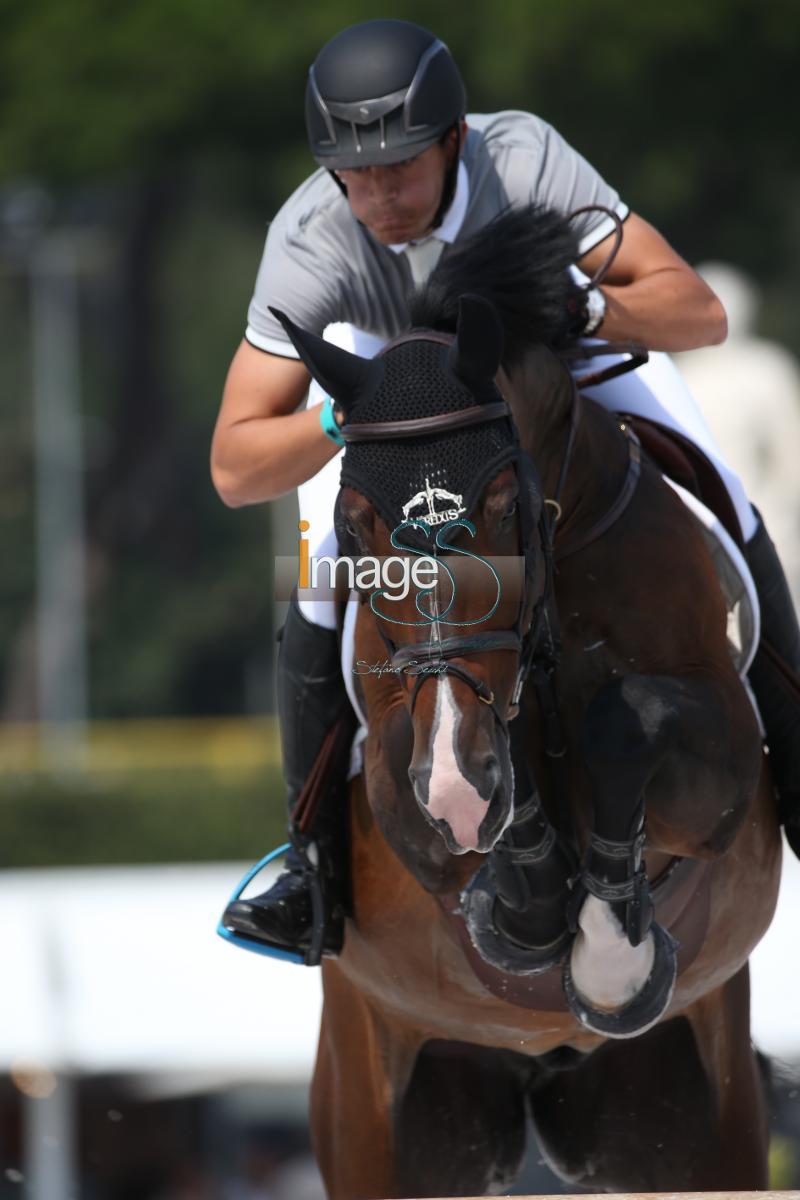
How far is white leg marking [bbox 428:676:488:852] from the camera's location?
8.80 feet

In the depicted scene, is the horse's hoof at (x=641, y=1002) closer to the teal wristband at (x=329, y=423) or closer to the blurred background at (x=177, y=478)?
the teal wristband at (x=329, y=423)

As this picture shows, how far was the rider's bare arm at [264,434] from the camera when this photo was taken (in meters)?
3.39

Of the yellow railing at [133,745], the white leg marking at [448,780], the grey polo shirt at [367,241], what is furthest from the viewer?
the yellow railing at [133,745]

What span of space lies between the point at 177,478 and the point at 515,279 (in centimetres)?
2507

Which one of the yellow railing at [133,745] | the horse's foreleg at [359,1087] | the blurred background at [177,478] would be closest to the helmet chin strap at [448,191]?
the horse's foreleg at [359,1087]

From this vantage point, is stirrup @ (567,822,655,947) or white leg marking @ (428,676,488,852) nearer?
white leg marking @ (428,676,488,852)

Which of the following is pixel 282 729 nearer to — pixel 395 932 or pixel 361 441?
pixel 395 932

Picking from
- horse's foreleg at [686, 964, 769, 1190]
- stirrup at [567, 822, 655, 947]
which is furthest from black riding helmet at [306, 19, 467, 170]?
horse's foreleg at [686, 964, 769, 1190]

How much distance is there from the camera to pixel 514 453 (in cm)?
280

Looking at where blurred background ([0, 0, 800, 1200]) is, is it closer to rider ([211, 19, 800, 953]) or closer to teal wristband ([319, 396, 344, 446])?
rider ([211, 19, 800, 953])

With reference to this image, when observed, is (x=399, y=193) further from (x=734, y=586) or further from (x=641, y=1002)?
(x=641, y=1002)

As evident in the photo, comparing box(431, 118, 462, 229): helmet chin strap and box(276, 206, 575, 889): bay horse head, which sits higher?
box(431, 118, 462, 229): helmet chin strap

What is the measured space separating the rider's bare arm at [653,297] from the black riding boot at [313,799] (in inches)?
33.6

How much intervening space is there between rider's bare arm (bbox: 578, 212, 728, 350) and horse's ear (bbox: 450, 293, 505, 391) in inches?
22.4
